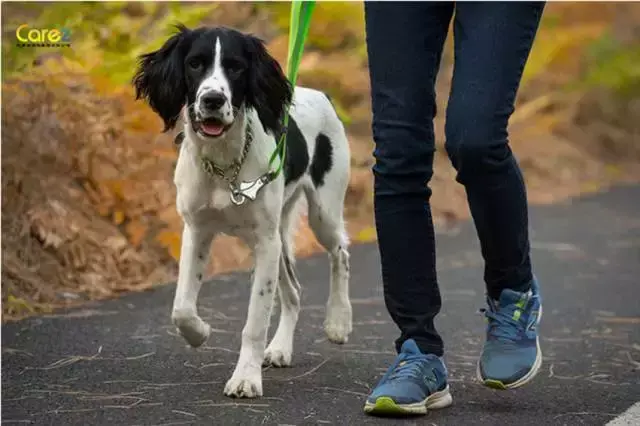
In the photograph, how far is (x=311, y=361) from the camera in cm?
518

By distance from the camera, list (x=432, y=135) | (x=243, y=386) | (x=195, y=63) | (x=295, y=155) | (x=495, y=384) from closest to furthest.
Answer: (x=432, y=135) → (x=495, y=384) → (x=243, y=386) → (x=195, y=63) → (x=295, y=155)

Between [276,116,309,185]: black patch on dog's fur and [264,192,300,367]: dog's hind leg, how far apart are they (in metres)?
0.18

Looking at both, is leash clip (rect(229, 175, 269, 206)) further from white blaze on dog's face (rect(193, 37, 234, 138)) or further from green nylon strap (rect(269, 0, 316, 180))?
white blaze on dog's face (rect(193, 37, 234, 138))

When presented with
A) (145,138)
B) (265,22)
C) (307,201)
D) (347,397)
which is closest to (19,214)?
(145,138)

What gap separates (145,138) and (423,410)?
193 inches

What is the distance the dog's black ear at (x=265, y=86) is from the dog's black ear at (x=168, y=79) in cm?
25

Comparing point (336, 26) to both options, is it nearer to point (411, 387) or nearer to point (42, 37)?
→ point (42, 37)

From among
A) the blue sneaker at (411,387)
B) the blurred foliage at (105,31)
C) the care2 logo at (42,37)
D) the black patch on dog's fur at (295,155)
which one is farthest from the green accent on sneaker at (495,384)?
the blurred foliage at (105,31)

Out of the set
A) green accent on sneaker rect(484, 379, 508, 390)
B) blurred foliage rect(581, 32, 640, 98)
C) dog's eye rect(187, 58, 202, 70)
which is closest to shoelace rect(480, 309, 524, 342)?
green accent on sneaker rect(484, 379, 508, 390)

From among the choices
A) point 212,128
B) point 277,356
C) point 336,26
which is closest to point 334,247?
point 277,356

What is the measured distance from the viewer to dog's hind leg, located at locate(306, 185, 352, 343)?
5.51 m

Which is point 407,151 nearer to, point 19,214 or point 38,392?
point 38,392

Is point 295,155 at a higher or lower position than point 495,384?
higher

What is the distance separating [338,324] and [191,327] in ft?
2.99
